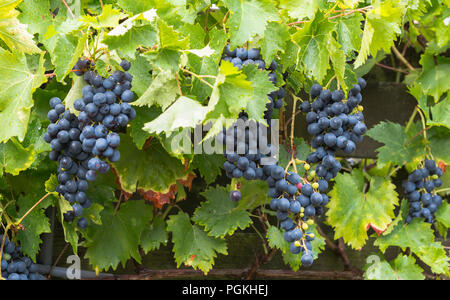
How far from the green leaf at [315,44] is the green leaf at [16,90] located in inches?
23.6

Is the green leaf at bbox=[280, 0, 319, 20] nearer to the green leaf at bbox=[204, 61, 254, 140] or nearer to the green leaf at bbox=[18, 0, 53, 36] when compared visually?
the green leaf at bbox=[204, 61, 254, 140]

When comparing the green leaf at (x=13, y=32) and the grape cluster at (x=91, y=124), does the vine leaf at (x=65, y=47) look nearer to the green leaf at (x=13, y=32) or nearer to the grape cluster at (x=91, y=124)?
the grape cluster at (x=91, y=124)

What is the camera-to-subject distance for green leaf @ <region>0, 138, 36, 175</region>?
4.19 feet

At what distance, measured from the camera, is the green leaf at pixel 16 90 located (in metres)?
1.14

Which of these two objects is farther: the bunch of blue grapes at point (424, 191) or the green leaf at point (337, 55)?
the bunch of blue grapes at point (424, 191)

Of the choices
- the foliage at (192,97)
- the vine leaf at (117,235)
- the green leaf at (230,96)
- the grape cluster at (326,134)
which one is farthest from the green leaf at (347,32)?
the vine leaf at (117,235)

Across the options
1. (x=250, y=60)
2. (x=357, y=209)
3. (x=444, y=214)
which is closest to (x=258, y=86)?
(x=250, y=60)

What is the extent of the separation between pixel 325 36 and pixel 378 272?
2.70 feet

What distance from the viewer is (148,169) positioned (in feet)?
4.69

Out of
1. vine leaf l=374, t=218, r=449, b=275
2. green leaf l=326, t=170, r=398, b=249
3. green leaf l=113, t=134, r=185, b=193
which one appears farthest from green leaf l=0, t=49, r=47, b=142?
vine leaf l=374, t=218, r=449, b=275

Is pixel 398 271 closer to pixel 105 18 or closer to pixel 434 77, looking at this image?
pixel 434 77

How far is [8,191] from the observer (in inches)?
57.3

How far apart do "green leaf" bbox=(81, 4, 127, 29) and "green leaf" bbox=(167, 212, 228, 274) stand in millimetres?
707
